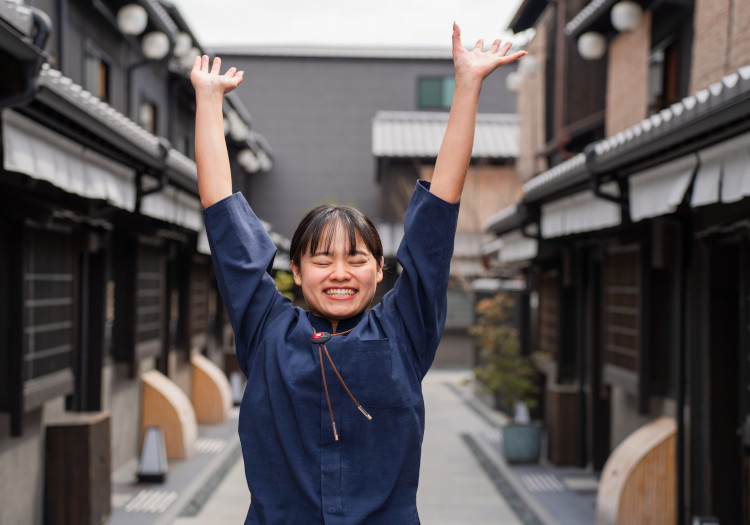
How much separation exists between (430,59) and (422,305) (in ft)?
102

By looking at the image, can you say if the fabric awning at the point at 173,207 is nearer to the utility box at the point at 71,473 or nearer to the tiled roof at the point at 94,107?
the tiled roof at the point at 94,107

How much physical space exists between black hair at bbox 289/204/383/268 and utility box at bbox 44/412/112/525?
23.5ft

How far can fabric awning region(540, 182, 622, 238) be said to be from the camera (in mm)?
8301

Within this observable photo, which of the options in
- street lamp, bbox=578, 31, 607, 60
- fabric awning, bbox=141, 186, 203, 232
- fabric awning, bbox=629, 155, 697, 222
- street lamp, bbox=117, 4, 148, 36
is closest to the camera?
fabric awning, bbox=629, 155, 697, 222

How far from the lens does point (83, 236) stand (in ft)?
31.1

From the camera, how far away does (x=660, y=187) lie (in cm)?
664

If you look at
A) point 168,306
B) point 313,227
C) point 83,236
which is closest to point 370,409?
point 313,227

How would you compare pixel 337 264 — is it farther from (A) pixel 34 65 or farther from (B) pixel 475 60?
(A) pixel 34 65

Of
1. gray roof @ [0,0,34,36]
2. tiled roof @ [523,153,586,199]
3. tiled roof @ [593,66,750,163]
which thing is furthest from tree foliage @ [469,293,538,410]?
gray roof @ [0,0,34,36]

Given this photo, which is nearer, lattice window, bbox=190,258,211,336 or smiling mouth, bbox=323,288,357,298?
smiling mouth, bbox=323,288,357,298

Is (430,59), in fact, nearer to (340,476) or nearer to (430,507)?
(430,507)

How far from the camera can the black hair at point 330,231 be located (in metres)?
2.14

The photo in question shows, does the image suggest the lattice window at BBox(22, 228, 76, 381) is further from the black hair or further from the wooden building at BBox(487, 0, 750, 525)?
the black hair

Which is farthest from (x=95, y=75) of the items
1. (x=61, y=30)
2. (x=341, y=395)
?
(x=341, y=395)
